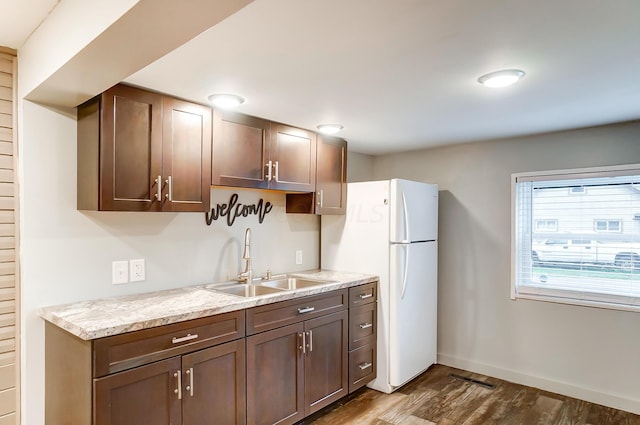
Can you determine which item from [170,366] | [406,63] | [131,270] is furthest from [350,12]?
[131,270]

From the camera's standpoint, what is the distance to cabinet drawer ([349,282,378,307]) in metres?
3.00

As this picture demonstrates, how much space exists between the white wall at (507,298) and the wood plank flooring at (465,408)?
6.8 inches

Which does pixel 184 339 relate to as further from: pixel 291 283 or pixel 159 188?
pixel 291 283

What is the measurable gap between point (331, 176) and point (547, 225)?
6.10 feet

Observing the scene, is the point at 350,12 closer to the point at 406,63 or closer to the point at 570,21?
the point at 406,63

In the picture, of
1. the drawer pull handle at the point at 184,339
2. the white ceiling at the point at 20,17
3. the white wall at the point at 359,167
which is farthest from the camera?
the white wall at the point at 359,167

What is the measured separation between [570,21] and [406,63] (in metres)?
0.64

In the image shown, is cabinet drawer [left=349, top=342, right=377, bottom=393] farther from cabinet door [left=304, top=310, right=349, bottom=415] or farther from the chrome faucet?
the chrome faucet

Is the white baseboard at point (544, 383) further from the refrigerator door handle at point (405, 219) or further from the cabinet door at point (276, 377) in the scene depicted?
the cabinet door at point (276, 377)

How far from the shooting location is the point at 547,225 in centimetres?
327

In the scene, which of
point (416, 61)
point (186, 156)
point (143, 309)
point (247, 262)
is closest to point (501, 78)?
point (416, 61)

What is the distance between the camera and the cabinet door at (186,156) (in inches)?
88.2

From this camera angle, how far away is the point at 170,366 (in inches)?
74.2

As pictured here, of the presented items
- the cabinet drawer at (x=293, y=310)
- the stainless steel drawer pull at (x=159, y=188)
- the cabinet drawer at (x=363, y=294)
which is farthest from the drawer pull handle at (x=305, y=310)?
the stainless steel drawer pull at (x=159, y=188)
